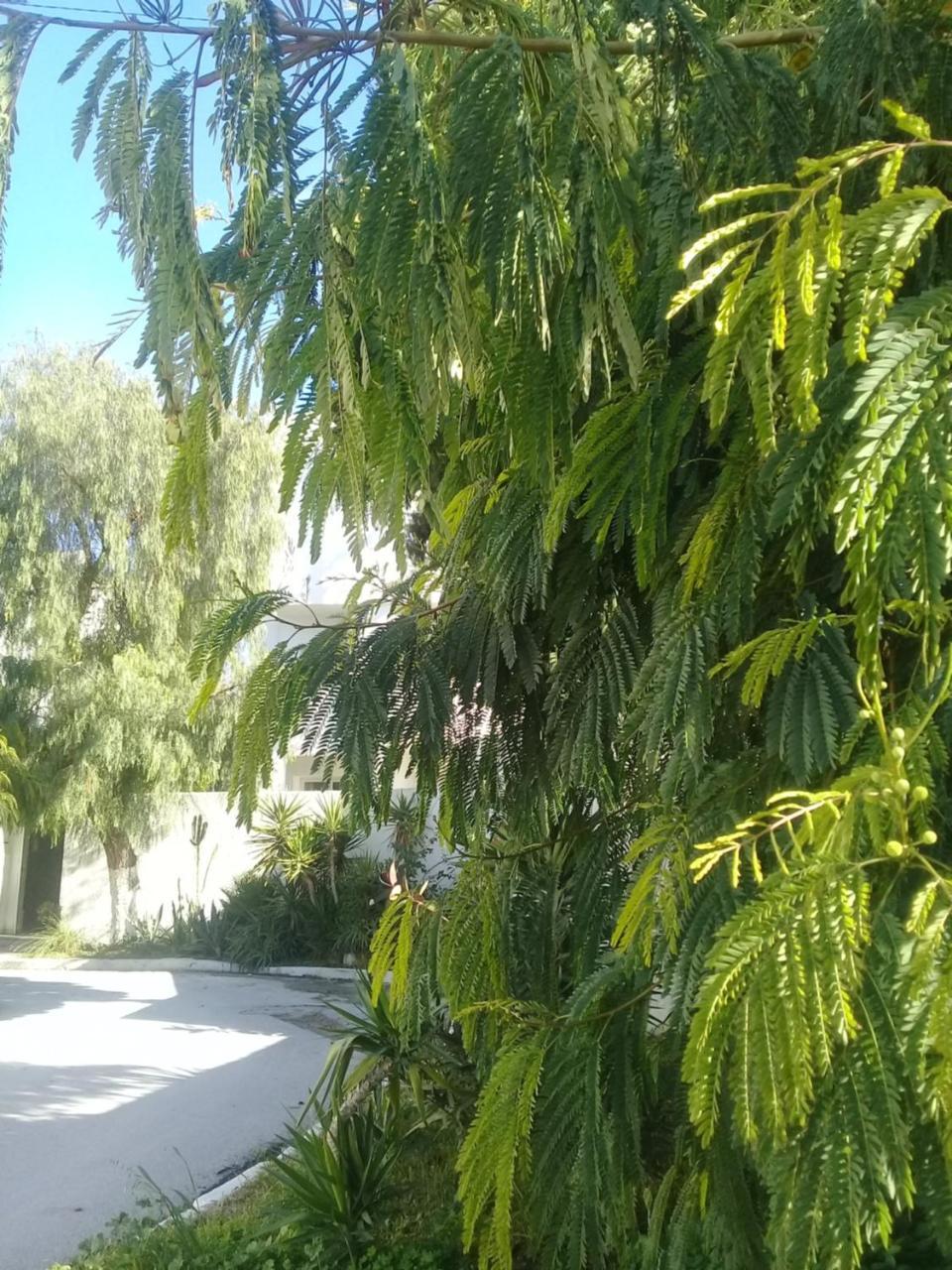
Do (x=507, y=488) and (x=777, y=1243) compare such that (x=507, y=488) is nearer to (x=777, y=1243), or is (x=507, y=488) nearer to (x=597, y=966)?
(x=597, y=966)

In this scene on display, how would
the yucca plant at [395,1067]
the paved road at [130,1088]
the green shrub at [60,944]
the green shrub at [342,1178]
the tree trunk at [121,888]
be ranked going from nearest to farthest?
the green shrub at [342,1178] < the yucca plant at [395,1067] < the paved road at [130,1088] < the green shrub at [60,944] < the tree trunk at [121,888]

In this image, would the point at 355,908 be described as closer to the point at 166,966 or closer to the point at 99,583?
the point at 166,966

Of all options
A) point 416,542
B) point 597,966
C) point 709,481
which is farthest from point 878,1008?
point 416,542

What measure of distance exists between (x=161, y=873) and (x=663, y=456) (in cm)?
1730

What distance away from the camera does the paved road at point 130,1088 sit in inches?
→ 238

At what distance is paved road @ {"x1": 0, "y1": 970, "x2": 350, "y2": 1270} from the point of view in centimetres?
604

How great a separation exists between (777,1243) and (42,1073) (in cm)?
908

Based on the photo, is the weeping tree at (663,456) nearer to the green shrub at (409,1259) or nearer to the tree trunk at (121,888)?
the green shrub at (409,1259)

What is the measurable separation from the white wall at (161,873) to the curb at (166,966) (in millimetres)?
1284

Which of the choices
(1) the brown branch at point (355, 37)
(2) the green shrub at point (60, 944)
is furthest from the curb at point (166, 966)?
(1) the brown branch at point (355, 37)

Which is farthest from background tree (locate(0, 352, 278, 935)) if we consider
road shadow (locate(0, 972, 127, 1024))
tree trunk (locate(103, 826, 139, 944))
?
road shadow (locate(0, 972, 127, 1024))

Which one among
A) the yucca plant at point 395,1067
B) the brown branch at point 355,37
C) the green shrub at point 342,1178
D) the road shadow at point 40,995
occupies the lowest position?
the road shadow at point 40,995

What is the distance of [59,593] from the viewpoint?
1525cm

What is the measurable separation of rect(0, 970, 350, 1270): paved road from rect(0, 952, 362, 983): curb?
1.82 ft
